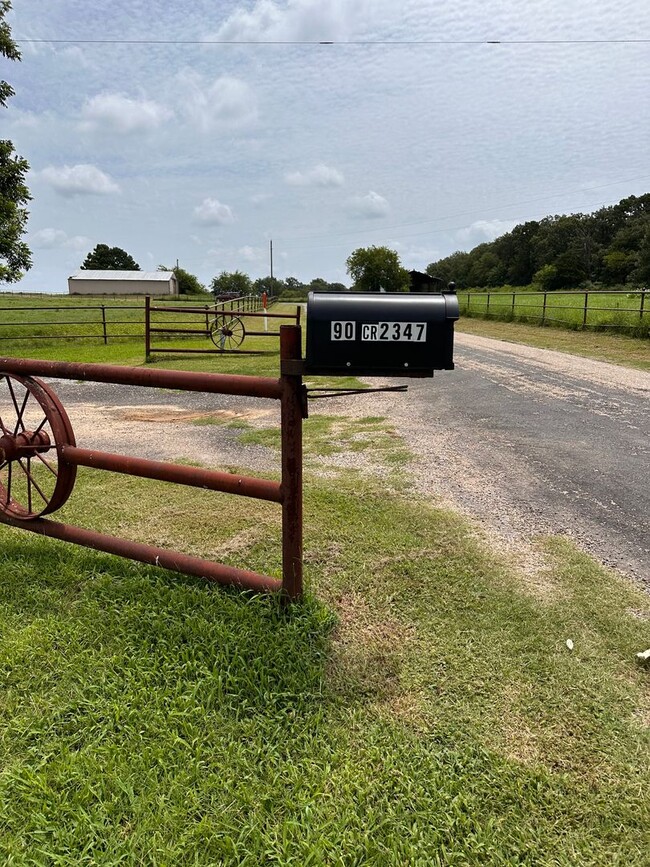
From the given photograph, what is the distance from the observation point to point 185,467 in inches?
92.5

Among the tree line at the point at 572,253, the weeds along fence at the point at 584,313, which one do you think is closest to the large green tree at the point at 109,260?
the tree line at the point at 572,253

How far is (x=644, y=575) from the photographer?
8.79 feet

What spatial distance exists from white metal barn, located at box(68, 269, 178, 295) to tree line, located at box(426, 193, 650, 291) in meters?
35.8

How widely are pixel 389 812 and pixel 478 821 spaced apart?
23 centimetres

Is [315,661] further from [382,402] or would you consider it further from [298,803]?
[382,402]

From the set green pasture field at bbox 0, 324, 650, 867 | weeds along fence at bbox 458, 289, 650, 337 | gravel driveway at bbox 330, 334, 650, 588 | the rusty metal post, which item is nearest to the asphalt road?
gravel driveway at bbox 330, 334, 650, 588

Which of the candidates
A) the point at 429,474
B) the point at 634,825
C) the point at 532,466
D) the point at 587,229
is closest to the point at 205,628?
the point at 634,825

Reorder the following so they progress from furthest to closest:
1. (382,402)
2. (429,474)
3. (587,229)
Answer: (587,229)
(382,402)
(429,474)

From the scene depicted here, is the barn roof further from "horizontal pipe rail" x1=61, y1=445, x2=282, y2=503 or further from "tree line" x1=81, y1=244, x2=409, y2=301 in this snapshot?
"horizontal pipe rail" x1=61, y1=445, x2=282, y2=503

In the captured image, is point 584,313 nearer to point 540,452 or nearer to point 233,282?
point 540,452

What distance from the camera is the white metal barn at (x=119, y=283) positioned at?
74.6m

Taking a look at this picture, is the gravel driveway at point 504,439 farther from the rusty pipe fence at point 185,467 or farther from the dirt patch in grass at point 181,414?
the rusty pipe fence at point 185,467

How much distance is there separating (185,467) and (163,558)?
0.43m

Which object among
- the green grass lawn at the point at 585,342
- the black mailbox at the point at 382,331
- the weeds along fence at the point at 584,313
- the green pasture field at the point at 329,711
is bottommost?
the green pasture field at the point at 329,711
